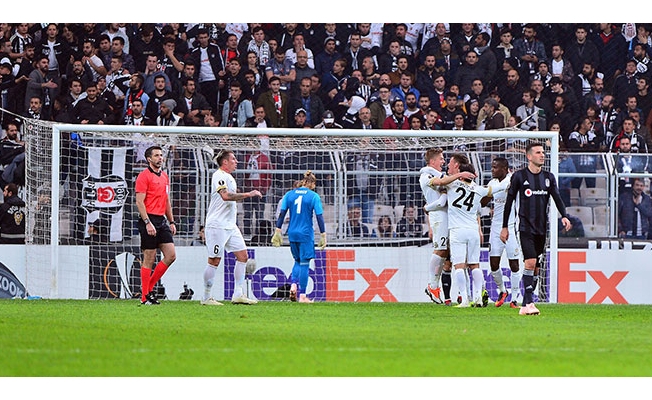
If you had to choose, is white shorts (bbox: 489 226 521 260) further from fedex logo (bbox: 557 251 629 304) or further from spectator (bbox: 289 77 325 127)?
spectator (bbox: 289 77 325 127)

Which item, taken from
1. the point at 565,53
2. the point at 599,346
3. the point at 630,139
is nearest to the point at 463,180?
the point at 599,346

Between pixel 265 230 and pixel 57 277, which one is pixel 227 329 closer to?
pixel 57 277

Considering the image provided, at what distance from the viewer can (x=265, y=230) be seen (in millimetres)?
16344

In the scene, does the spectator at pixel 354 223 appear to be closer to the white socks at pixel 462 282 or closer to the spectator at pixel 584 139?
the white socks at pixel 462 282

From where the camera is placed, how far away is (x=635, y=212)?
16.8 m

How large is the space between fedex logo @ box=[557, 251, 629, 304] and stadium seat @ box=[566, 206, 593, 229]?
5.80ft

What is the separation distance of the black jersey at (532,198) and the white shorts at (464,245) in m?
1.33

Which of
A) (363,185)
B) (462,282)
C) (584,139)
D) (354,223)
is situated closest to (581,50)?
(584,139)

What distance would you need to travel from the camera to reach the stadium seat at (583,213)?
16984 millimetres

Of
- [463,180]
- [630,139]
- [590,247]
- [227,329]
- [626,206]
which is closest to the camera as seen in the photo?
[227,329]

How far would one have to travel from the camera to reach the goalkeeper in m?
13.6

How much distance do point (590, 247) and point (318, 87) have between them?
22.2ft

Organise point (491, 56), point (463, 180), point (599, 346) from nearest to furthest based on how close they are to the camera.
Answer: point (599, 346) < point (463, 180) < point (491, 56)

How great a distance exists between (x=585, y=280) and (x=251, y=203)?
17.5ft
